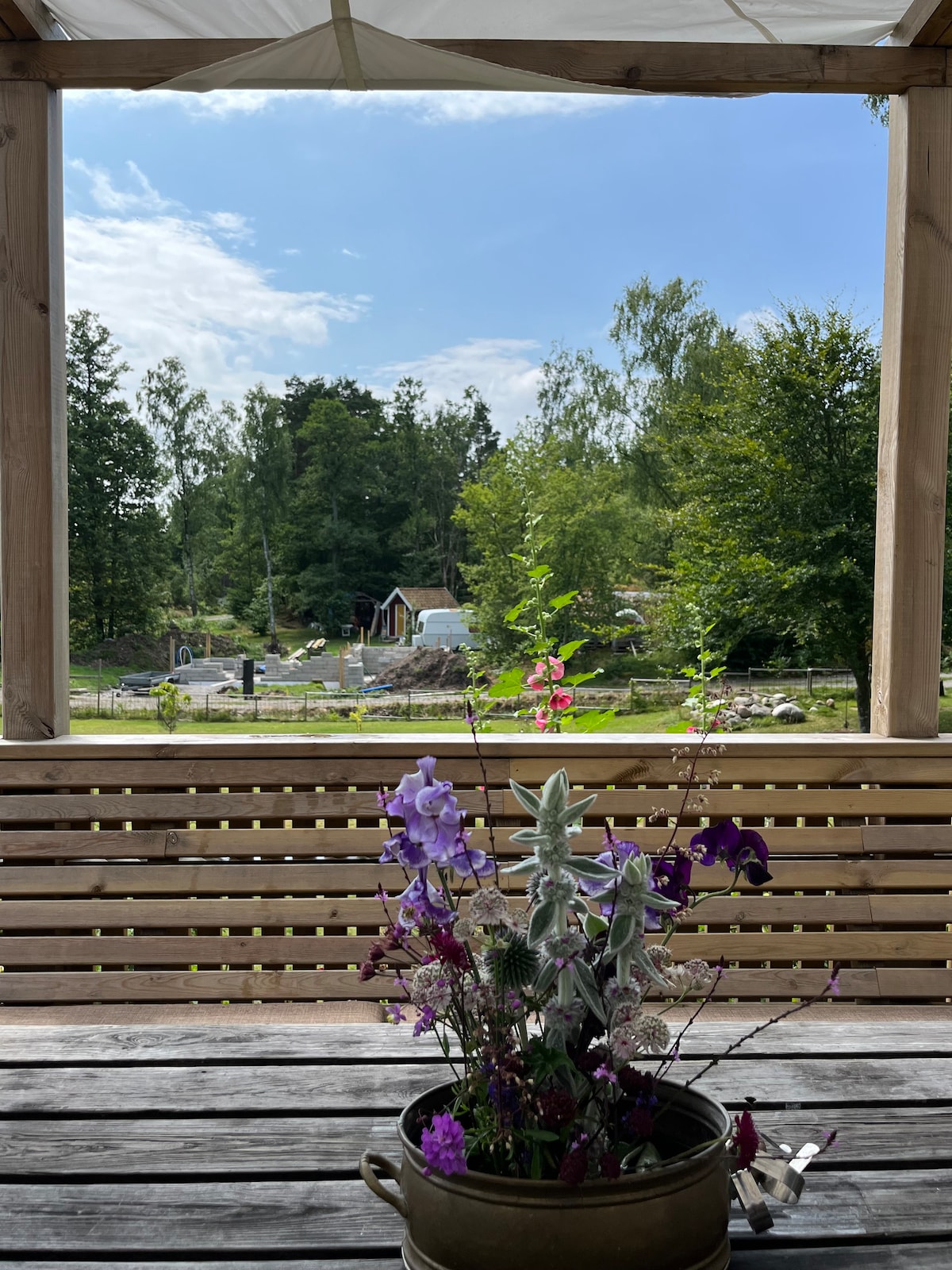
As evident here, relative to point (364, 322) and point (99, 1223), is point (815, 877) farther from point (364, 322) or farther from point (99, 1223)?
point (364, 322)

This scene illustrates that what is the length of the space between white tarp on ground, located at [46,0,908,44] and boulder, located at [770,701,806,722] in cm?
910

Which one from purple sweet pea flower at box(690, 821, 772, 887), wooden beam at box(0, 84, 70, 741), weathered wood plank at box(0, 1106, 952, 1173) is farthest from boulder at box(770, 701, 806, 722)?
purple sweet pea flower at box(690, 821, 772, 887)

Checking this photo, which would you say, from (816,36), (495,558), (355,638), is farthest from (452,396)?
(816,36)

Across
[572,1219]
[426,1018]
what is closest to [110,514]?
[426,1018]

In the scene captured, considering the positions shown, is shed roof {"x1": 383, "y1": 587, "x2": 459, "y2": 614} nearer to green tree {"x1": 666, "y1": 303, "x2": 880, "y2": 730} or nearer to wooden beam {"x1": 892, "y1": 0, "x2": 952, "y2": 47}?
green tree {"x1": 666, "y1": 303, "x2": 880, "y2": 730}

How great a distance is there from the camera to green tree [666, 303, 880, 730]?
10.7 meters

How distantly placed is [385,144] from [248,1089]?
60.4 ft

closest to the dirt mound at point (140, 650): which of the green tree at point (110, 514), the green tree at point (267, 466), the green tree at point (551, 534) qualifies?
the green tree at point (110, 514)

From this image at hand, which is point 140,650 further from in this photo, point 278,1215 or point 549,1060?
point 549,1060

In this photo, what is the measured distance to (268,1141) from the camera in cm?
84

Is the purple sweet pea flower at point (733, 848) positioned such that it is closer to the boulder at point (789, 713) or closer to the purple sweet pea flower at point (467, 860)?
the purple sweet pea flower at point (467, 860)

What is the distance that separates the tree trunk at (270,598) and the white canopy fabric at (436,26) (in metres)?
5.44

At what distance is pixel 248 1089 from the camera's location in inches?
37.5

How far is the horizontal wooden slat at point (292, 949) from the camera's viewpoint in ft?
6.34
